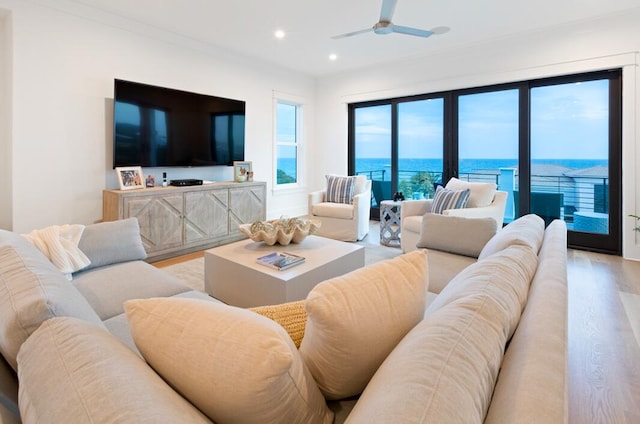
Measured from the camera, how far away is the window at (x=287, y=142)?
612 cm

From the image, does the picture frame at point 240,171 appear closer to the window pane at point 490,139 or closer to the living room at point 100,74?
the living room at point 100,74

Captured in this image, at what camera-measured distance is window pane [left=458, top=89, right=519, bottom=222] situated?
4.74m

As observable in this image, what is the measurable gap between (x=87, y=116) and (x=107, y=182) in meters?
0.71

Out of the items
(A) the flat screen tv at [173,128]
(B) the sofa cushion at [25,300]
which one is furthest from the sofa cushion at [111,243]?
(A) the flat screen tv at [173,128]

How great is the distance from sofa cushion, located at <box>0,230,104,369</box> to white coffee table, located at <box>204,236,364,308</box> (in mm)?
1184

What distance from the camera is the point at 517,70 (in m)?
4.48

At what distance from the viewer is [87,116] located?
3727 millimetres

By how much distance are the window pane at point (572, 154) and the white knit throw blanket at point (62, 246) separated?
4.93 metres

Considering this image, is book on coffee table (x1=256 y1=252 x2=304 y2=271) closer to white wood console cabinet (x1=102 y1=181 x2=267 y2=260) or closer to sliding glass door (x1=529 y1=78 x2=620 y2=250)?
white wood console cabinet (x1=102 y1=181 x2=267 y2=260)

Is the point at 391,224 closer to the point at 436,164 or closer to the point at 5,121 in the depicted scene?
the point at 436,164

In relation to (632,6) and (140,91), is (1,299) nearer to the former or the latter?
(140,91)

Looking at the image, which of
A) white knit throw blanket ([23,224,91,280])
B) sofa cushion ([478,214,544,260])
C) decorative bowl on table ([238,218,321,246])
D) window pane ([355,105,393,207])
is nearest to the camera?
sofa cushion ([478,214,544,260])

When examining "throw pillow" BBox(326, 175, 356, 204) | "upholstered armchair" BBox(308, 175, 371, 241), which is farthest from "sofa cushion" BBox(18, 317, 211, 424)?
"throw pillow" BBox(326, 175, 356, 204)

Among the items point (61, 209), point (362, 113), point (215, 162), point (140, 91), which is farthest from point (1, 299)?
point (362, 113)
